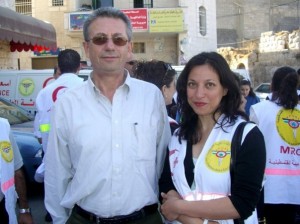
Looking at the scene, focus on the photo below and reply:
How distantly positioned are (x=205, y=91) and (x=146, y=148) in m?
0.49

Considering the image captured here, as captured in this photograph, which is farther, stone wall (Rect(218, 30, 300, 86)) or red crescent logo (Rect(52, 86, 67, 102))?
stone wall (Rect(218, 30, 300, 86))

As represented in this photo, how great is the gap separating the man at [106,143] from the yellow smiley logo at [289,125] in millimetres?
1766

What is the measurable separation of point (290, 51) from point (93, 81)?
992 inches

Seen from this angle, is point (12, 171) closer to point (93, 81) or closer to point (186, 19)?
point (93, 81)

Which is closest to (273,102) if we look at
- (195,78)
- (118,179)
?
(195,78)

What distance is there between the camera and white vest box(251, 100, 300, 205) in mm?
4156

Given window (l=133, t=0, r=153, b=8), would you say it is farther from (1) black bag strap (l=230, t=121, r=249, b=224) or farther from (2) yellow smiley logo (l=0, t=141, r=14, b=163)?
(1) black bag strap (l=230, t=121, r=249, b=224)

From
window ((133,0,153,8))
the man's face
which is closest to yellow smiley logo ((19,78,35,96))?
the man's face

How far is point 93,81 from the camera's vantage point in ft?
9.05

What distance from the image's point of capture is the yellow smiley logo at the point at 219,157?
2.34 meters

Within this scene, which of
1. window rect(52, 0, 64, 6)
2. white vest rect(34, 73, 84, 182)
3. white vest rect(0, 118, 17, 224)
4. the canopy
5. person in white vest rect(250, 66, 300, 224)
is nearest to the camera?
white vest rect(0, 118, 17, 224)

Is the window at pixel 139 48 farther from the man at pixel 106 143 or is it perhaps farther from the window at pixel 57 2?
the man at pixel 106 143

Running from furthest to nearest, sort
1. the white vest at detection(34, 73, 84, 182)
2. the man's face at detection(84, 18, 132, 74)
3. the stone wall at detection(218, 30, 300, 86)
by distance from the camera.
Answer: the stone wall at detection(218, 30, 300, 86), the white vest at detection(34, 73, 84, 182), the man's face at detection(84, 18, 132, 74)

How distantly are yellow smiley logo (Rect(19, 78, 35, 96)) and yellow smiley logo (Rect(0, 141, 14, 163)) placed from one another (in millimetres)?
7854
